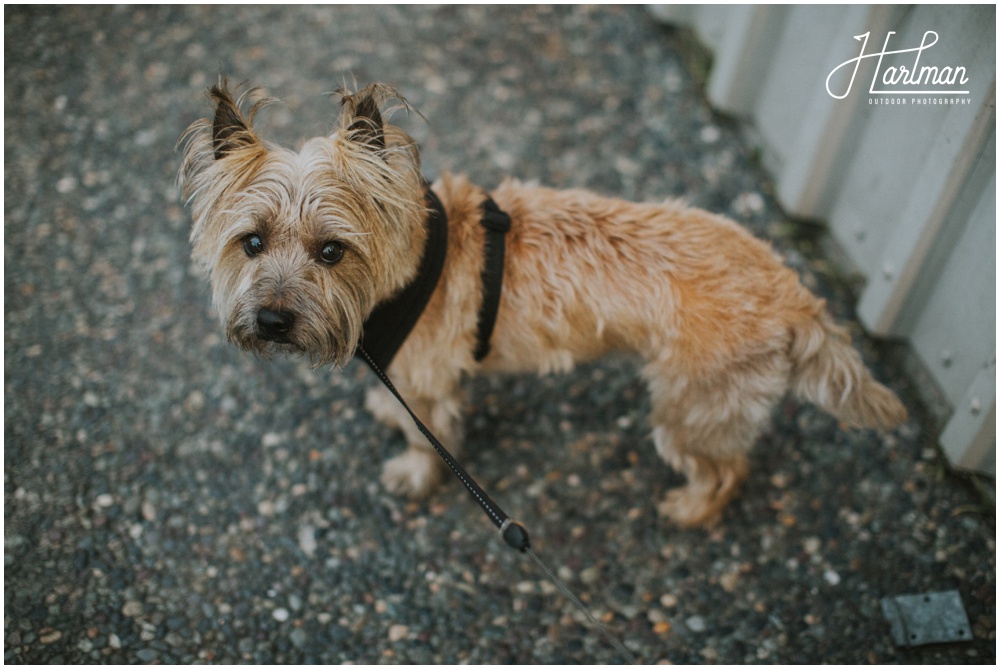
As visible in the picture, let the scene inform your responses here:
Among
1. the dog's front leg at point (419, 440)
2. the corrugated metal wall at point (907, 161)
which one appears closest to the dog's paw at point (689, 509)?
the dog's front leg at point (419, 440)

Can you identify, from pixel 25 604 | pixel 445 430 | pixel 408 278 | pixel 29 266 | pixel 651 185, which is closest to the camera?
pixel 408 278

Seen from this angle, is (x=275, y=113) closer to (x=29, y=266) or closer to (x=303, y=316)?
(x=29, y=266)

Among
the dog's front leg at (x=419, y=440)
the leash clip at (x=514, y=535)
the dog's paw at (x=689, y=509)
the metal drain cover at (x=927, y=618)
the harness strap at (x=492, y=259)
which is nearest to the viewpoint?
the leash clip at (x=514, y=535)

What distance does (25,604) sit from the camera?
3.63 metres

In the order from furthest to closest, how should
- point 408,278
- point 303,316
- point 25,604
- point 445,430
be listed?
point 445,430 → point 25,604 → point 408,278 → point 303,316

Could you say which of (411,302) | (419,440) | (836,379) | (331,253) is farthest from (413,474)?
(836,379)

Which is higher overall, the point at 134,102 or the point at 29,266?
the point at 134,102

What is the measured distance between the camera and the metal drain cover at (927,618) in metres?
3.65

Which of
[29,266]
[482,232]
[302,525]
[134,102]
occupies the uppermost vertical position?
[482,232]

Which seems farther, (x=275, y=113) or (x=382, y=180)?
(x=275, y=113)

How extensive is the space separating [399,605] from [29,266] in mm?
3623

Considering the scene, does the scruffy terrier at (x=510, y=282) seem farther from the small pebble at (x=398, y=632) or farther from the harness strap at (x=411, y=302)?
the small pebble at (x=398, y=632)

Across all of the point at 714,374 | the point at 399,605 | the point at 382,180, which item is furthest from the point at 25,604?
the point at 714,374

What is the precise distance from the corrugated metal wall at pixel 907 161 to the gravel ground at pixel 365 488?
1.01 feet
